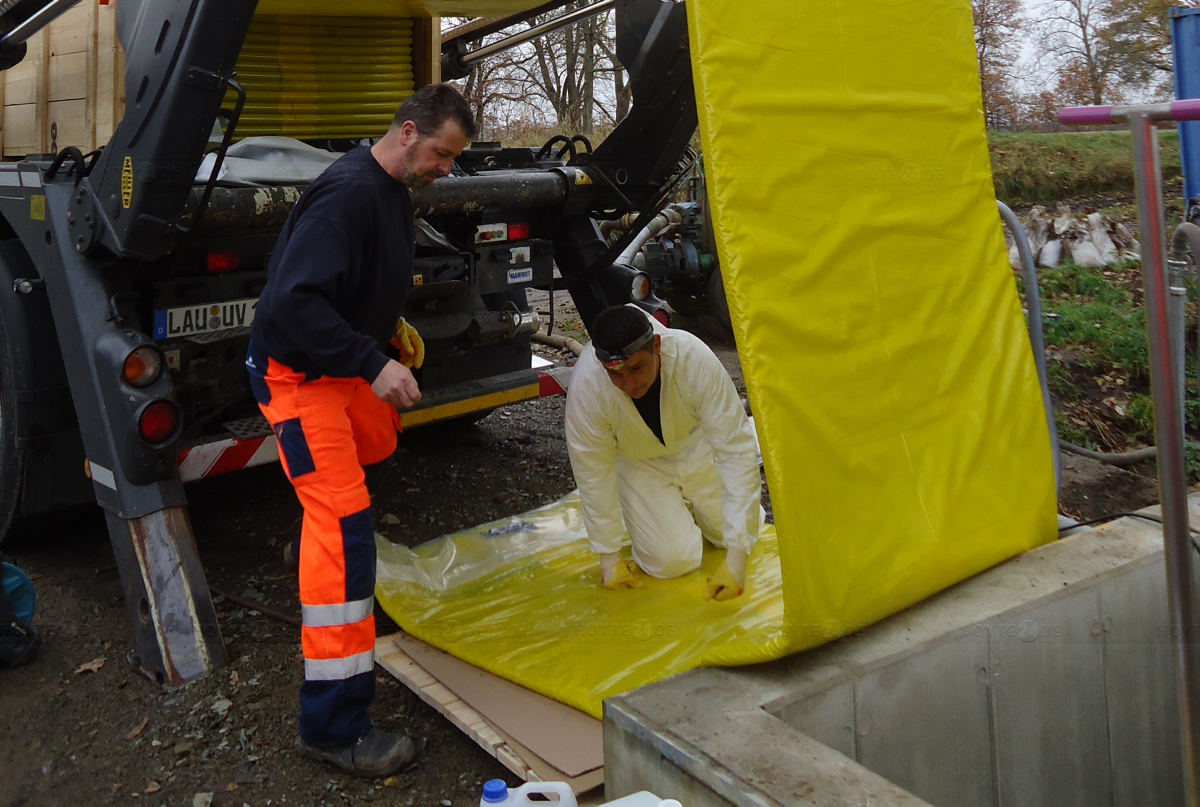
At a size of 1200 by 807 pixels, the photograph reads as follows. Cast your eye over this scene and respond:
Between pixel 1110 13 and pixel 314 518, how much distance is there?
12.9 metres

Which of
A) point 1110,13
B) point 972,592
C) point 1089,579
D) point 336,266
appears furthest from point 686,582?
point 1110,13

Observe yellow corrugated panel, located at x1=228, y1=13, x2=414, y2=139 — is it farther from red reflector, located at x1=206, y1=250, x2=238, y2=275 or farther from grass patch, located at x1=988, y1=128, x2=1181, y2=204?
grass patch, located at x1=988, y1=128, x2=1181, y2=204

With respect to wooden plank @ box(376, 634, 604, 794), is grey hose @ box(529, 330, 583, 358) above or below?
above

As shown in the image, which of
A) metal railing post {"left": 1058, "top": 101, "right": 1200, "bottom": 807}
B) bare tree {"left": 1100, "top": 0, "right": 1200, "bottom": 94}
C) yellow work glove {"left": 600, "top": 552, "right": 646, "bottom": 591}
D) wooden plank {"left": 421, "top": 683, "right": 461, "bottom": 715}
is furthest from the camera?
bare tree {"left": 1100, "top": 0, "right": 1200, "bottom": 94}

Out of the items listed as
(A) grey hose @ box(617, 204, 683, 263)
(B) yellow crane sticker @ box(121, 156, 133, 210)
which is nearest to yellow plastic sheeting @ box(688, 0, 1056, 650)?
(B) yellow crane sticker @ box(121, 156, 133, 210)

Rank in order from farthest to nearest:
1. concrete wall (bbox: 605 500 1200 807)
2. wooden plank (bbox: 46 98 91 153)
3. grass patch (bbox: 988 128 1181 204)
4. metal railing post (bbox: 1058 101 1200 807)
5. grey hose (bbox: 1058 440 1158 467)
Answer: grass patch (bbox: 988 128 1181 204) < grey hose (bbox: 1058 440 1158 467) < wooden plank (bbox: 46 98 91 153) < concrete wall (bbox: 605 500 1200 807) < metal railing post (bbox: 1058 101 1200 807)

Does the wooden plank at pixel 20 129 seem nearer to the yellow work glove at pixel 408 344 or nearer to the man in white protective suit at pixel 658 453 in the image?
the yellow work glove at pixel 408 344

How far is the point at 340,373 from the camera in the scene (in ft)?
8.62

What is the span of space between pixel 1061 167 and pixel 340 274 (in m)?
10.4

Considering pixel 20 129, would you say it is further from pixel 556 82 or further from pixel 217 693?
pixel 556 82

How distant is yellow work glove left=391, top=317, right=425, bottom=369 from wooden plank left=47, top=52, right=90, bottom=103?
1.51 meters

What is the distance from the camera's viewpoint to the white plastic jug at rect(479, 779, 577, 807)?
2.06 metres

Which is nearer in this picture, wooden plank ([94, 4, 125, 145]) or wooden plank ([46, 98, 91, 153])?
wooden plank ([94, 4, 125, 145])

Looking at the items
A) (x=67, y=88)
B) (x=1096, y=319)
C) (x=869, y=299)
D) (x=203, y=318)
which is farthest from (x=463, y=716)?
(x=1096, y=319)
